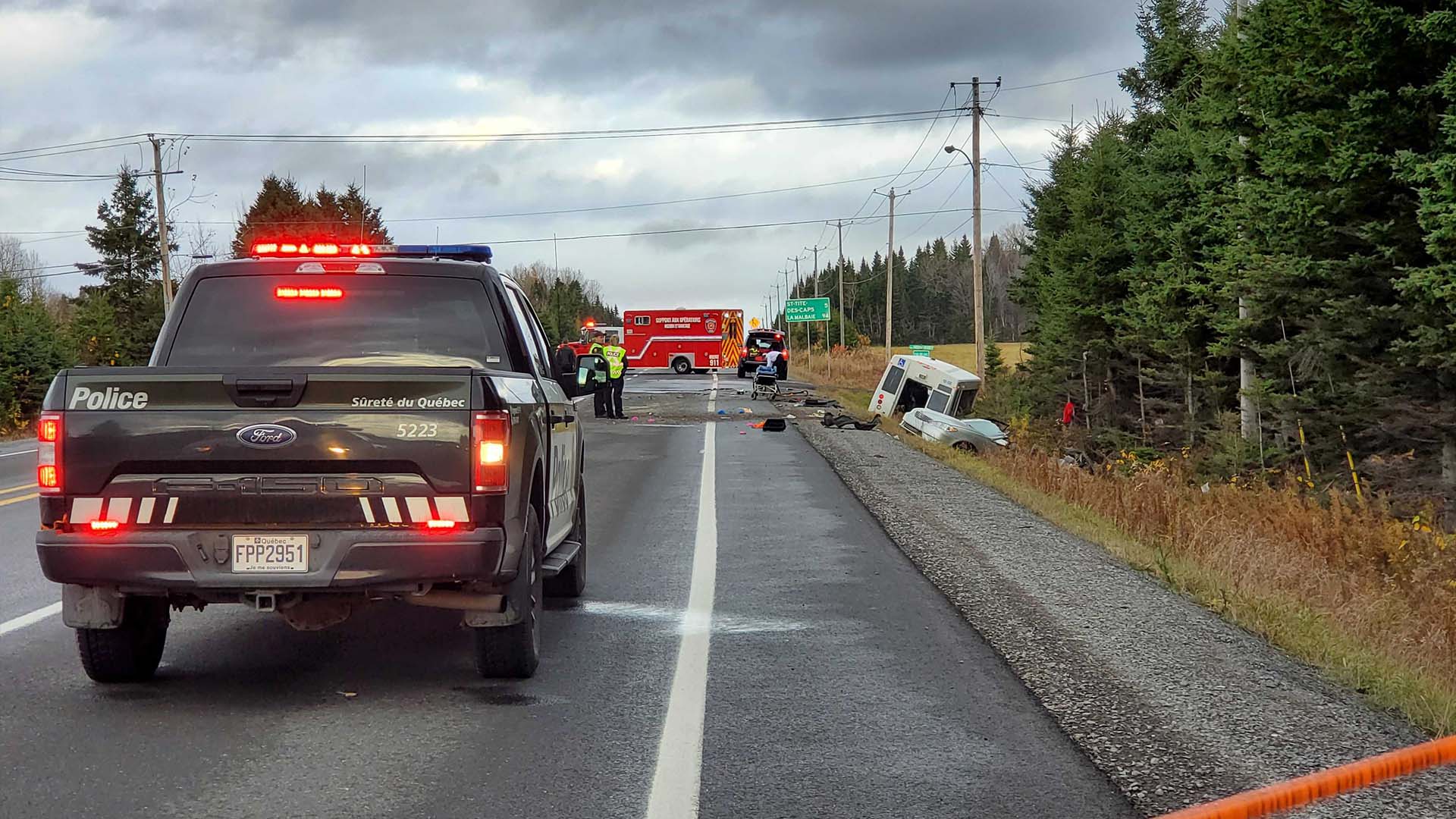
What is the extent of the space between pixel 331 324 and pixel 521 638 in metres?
2.05

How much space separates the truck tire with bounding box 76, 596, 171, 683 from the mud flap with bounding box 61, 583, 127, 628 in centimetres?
13

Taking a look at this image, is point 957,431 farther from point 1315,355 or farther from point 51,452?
point 51,452

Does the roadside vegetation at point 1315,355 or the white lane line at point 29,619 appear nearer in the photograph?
the white lane line at point 29,619

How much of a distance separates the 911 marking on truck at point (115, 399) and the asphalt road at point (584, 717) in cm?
132

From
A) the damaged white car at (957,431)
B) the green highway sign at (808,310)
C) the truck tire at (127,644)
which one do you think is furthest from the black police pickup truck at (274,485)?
the green highway sign at (808,310)

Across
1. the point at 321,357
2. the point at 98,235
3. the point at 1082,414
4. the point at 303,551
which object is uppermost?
the point at 98,235

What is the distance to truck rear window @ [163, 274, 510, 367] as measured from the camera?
22.3ft

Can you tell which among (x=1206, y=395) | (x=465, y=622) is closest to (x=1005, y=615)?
(x=465, y=622)

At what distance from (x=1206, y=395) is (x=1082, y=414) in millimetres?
9337

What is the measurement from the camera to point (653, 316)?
7219cm

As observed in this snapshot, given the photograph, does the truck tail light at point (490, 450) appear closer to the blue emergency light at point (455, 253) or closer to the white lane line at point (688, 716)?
the white lane line at point (688, 716)

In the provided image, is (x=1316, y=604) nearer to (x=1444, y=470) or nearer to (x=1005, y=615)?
(x=1005, y=615)

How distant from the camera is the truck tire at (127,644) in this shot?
19.2 ft

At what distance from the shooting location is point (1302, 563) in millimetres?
10742
